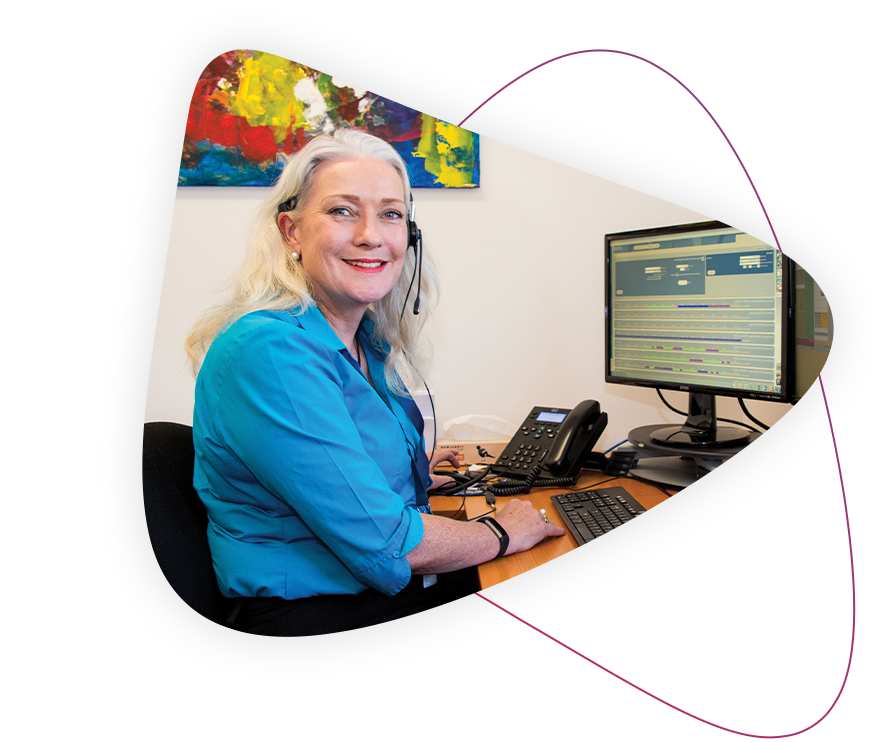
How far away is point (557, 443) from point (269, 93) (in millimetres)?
805

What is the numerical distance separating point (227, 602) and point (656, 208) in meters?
0.78

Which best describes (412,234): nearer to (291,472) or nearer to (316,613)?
(291,472)

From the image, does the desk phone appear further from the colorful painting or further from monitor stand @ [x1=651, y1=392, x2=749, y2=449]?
the colorful painting

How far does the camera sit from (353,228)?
712 mm

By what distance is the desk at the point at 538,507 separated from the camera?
29.8 inches

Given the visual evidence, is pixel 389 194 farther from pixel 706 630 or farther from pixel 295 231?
pixel 706 630

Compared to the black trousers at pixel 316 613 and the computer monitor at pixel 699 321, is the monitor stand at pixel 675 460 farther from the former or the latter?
the black trousers at pixel 316 613

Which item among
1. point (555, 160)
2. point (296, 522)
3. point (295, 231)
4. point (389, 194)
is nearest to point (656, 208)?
point (555, 160)

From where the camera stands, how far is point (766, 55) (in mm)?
533

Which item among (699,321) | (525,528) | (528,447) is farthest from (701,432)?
(525,528)

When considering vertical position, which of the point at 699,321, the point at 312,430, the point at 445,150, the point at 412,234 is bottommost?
the point at 312,430

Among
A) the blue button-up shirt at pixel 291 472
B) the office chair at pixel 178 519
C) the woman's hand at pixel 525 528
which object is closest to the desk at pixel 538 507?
the woman's hand at pixel 525 528

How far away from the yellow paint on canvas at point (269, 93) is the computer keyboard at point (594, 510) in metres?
0.63

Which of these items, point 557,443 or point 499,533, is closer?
point 499,533
